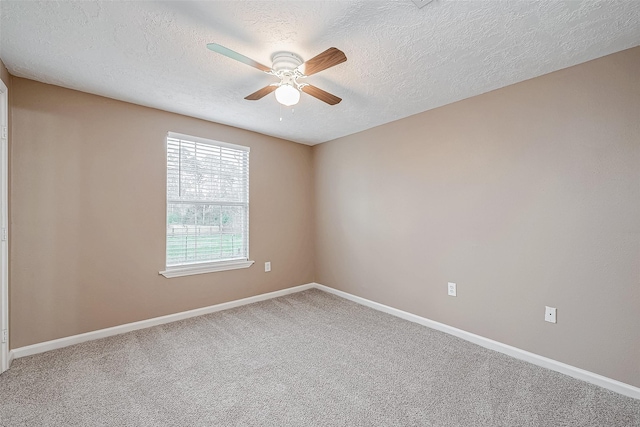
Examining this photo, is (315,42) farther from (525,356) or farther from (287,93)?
(525,356)

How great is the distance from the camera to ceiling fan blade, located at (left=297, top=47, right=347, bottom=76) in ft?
5.24

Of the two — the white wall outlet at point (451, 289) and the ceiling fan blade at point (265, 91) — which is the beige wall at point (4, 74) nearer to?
the ceiling fan blade at point (265, 91)

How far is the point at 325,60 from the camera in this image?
5.56ft

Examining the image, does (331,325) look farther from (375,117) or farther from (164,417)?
(375,117)

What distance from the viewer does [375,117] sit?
3271mm

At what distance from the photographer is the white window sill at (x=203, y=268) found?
3160mm

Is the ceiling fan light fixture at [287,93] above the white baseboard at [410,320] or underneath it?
above

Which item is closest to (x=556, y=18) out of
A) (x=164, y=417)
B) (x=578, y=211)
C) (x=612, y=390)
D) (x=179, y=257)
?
(x=578, y=211)

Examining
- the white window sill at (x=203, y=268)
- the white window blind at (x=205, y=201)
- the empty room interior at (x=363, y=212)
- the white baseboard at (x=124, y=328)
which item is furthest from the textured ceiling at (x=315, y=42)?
the white baseboard at (x=124, y=328)

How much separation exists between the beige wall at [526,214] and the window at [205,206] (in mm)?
1759

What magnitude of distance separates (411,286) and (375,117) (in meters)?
2.00

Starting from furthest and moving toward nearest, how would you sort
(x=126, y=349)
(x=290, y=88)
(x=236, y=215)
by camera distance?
(x=236, y=215)
(x=126, y=349)
(x=290, y=88)

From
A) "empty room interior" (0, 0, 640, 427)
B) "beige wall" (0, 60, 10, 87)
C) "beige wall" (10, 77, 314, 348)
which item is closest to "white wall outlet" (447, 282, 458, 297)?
"empty room interior" (0, 0, 640, 427)

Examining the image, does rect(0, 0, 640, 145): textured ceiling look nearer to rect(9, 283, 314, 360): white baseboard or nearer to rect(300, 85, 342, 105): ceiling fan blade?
rect(300, 85, 342, 105): ceiling fan blade
